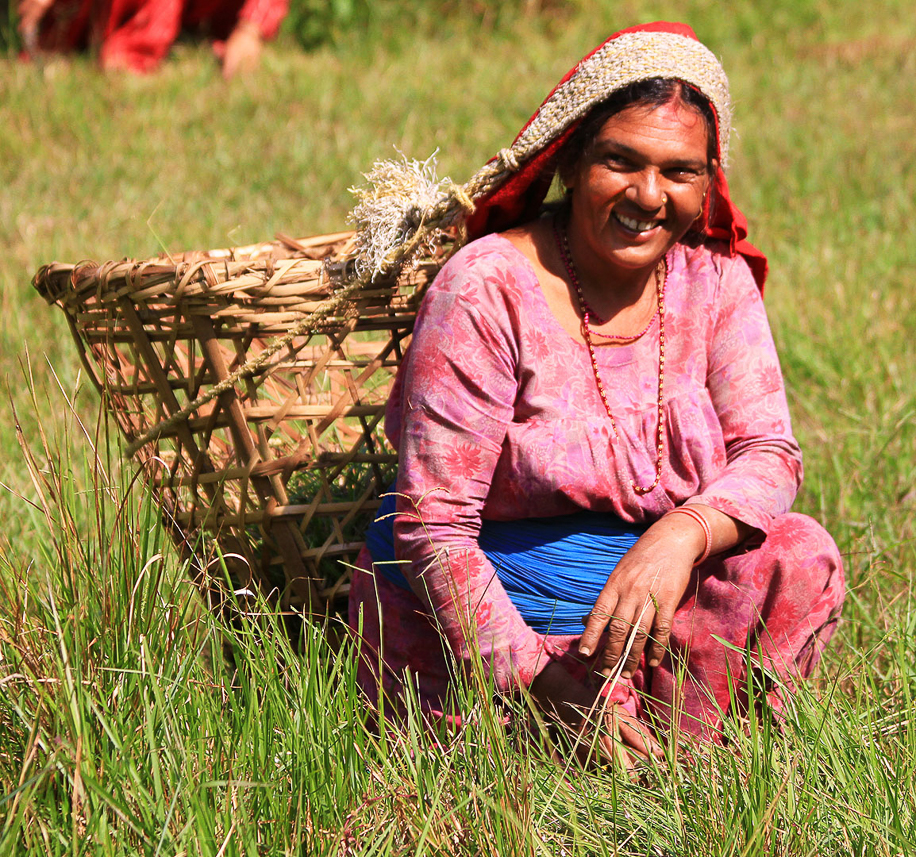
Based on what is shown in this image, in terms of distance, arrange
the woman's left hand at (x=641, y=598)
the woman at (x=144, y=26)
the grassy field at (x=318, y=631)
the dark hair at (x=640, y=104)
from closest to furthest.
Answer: the grassy field at (x=318, y=631) < the woman's left hand at (x=641, y=598) < the dark hair at (x=640, y=104) < the woman at (x=144, y=26)

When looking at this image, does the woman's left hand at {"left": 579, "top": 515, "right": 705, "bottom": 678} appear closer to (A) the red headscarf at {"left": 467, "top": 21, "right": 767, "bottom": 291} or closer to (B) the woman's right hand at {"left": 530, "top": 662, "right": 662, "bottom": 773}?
(B) the woman's right hand at {"left": 530, "top": 662, "right": 662, "bottom": 773}

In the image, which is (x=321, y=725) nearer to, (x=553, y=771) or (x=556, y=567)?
(x=553, y=771)

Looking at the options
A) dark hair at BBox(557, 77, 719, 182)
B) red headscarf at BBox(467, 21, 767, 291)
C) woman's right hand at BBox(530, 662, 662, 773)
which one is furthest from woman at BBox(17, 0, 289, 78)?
woman's right hand at BBox(530, 662, 662, 773)

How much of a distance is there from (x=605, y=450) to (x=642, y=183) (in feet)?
1.80

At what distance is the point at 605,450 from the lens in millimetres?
2156

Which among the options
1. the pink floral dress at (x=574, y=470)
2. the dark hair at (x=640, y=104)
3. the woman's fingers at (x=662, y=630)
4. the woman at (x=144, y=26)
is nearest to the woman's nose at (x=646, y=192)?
the dark hair at (x=640, y=104)

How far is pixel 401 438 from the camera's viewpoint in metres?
2.11

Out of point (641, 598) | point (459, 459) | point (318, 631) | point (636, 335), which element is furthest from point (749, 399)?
point (318, 631)

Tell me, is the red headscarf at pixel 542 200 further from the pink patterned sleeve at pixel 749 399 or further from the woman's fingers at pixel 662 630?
the woman's fingers at pixel 662 630

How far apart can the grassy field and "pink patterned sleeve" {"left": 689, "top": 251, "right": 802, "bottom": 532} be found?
0.31 metres

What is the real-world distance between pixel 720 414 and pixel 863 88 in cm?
602

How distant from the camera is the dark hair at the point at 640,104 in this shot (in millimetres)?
2123

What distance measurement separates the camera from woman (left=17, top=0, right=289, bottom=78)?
7.43m

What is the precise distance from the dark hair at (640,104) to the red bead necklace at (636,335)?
0.59ft
